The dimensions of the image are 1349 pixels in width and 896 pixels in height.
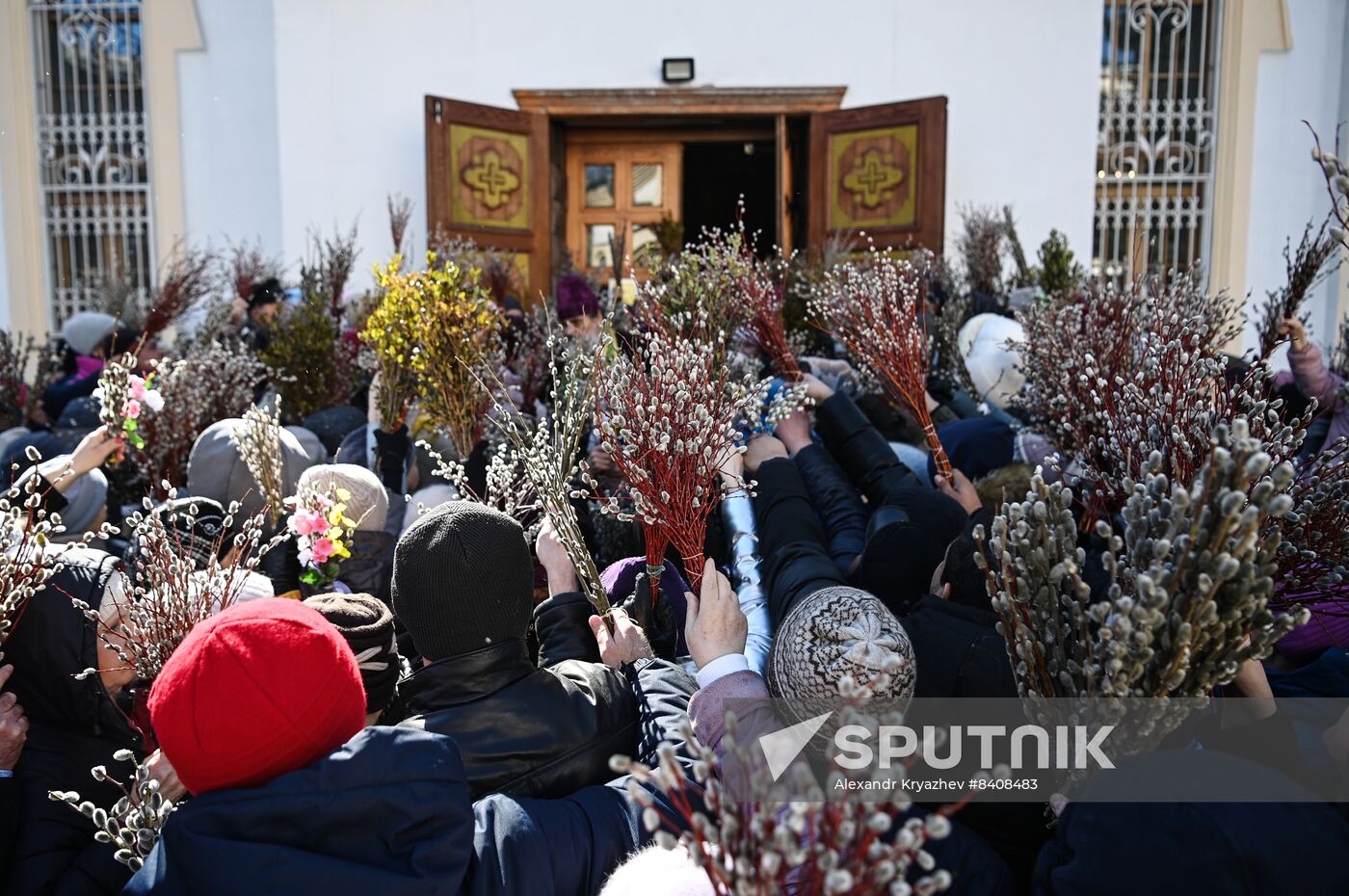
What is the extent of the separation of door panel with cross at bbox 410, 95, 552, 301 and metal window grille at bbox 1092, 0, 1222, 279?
202 inches

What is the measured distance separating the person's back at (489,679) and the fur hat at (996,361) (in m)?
2.58

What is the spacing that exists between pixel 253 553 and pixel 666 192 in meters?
7.99

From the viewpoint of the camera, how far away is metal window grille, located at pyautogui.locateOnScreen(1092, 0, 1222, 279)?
29.9ft

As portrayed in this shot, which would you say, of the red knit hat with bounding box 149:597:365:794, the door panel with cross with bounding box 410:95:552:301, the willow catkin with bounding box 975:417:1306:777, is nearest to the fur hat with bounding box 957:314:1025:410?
the willow catkin with bounding box 975:417:1306:777

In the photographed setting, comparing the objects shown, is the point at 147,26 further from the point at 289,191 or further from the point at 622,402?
the point at 622,402

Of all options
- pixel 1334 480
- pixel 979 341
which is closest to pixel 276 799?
pixel 1334 480

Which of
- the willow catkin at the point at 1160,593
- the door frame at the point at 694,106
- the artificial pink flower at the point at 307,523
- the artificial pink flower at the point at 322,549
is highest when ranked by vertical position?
the door frame at the point at 694,106

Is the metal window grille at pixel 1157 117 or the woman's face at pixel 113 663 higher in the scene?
the metal window grille at pixel 1157 117

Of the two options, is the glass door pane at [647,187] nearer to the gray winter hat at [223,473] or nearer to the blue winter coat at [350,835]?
the gray winter hat at [223,473]

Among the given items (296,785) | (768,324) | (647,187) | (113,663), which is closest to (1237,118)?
(647,187)

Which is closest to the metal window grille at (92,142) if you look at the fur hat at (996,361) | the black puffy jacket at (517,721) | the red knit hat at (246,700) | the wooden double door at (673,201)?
the wooden double door at (673,201)

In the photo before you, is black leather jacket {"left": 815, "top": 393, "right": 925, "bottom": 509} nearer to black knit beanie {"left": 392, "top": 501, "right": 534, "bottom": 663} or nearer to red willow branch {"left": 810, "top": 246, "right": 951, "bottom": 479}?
red willow branch {"left": 810, "top": 246, "right": 951, "bottom": 479}

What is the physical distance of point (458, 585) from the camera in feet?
5.59

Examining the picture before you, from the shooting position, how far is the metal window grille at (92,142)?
9727mm
